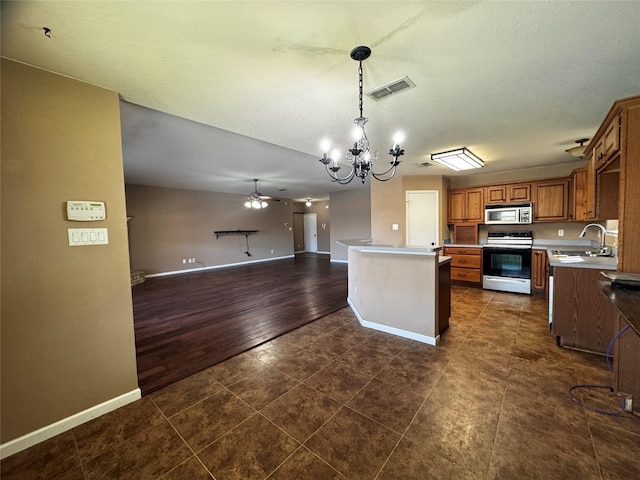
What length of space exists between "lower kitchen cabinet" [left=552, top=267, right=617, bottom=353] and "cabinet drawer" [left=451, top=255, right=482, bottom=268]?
2.36 m

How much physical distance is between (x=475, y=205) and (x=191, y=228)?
7599 mm

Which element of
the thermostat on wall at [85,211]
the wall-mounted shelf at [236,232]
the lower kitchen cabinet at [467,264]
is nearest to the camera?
the thermostat on wall at [85,211]

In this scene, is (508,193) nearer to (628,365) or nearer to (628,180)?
(628,180)

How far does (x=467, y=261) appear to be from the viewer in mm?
A: 5078

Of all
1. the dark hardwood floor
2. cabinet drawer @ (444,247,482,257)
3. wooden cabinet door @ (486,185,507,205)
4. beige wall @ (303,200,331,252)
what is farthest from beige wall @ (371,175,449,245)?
beige wall @ (303,200,331,252)

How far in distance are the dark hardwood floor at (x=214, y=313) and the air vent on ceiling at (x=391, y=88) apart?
2.73 meters

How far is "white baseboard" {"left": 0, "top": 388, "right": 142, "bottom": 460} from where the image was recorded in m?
1.50

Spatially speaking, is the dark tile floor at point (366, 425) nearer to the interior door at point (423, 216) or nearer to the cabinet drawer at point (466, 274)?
the cabinet drawer at point (466, 274)

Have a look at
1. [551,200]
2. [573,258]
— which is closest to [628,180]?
[573,258]

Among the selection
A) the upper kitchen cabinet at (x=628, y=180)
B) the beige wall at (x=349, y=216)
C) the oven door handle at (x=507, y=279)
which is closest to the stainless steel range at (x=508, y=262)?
the oven door handle at (x=507, y=279)

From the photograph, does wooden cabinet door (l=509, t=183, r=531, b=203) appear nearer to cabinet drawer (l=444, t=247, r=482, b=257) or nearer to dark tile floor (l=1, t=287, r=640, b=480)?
cabinet drawer (l=444, t=247, r=482, b=257)

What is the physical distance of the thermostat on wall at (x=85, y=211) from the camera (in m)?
1.69

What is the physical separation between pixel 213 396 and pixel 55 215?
5.58ft

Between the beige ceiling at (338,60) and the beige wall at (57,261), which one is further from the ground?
the beige ceiling at (338,60)
